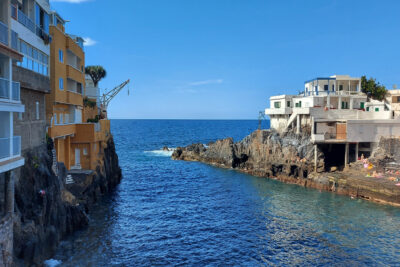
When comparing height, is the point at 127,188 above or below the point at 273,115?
below

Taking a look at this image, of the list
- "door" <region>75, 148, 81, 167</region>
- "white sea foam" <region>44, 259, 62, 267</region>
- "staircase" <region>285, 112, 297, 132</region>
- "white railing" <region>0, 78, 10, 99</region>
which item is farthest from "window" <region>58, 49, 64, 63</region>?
"staircase" <region>285, 112, 297, 132</region>

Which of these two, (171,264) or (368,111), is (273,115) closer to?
(368,111)

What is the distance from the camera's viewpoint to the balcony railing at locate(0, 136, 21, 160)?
1509cm

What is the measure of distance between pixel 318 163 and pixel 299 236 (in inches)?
919

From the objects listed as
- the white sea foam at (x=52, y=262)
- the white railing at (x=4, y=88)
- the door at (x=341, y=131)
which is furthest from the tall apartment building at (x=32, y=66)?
the door at (x=341, y=131)

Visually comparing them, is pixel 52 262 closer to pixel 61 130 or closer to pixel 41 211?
pixel 41 211

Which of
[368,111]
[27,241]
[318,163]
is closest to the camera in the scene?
[27,241]

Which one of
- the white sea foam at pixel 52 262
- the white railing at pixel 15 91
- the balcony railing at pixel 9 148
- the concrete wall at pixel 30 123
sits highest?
the white railing at pixel 15 91

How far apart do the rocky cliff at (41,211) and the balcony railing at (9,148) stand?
228cm

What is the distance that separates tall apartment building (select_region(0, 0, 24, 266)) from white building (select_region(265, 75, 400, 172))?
136 feet

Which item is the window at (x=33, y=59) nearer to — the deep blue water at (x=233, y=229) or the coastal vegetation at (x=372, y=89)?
the deep blue water at (x=233, y=229)

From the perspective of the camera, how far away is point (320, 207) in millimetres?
35438

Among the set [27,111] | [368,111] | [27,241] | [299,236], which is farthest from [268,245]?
[368,111]

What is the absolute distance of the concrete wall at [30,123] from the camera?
65.9 feet
